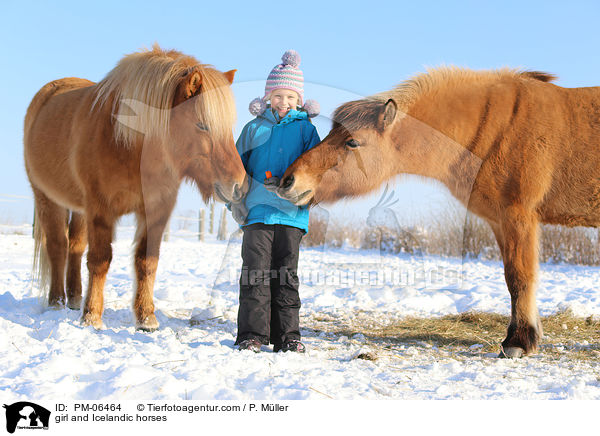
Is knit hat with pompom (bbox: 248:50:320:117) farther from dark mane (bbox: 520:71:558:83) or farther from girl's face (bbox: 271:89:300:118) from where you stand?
dark mane (bbox: 520:71:558:83)

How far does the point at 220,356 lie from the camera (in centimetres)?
273

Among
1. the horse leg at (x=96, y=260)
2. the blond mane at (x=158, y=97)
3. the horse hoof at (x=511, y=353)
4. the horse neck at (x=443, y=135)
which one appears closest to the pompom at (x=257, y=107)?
the blond mane at (x=158, y=97)

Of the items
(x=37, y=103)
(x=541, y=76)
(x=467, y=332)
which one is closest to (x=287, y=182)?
(x=467, y=332)

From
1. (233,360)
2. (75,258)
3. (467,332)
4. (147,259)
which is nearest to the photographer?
(233,360)

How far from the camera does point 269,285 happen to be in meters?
3.35

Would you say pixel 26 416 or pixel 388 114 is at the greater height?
pixel 388 114

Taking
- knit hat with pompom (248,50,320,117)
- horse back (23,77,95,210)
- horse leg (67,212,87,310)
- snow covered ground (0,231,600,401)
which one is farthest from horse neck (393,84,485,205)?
horse leg (67,212,87,310)

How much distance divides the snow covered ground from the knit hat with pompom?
1374 millimetres

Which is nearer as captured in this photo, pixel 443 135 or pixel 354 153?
pixel 354 153

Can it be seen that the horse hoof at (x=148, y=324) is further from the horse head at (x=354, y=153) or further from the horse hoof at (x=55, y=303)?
the horse head at (x=354, y=153)

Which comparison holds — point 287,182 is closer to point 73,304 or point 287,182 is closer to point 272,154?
point 272,154

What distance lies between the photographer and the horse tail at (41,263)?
4801mm

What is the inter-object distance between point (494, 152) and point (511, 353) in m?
1.60

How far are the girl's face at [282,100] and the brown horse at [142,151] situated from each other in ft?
1.11
